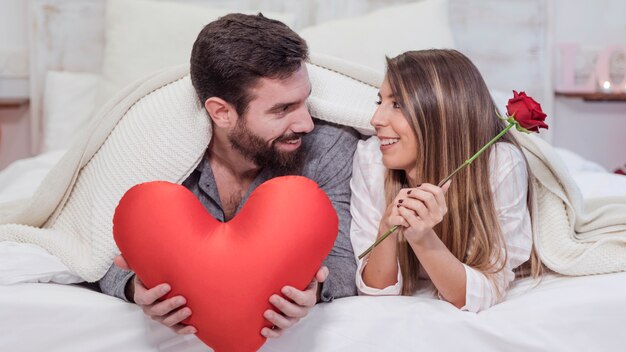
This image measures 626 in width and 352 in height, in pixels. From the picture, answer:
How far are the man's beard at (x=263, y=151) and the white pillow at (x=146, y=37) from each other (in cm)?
97

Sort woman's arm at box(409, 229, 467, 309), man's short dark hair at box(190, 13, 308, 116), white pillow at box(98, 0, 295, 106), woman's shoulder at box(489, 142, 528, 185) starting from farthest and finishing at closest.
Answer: white pillow at box(98, 0, 295, 106) < man's short dark hair at box(190, 13, 308, 116) < woman's shoulder at box(489, 142, 528, 185) < woman's arm at box(409, 229, 467, 309)

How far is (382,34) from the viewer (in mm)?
2215

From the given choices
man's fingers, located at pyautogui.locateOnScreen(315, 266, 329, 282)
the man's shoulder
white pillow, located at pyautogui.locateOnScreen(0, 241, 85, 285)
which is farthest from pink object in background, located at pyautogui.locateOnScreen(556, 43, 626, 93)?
Answer: white pillow, located at pyautogui.locateOnScreen(0, 241, 85, 285)

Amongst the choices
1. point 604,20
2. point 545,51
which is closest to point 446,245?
point 545,51

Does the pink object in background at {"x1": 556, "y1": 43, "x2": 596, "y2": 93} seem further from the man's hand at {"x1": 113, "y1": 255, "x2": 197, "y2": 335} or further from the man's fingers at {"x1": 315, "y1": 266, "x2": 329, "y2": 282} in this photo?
the man's hand at {"x1": 113, "y1": 255, "x2": 197, "y2": 335}

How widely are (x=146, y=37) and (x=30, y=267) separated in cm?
130

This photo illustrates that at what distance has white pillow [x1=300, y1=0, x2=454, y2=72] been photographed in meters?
2.17

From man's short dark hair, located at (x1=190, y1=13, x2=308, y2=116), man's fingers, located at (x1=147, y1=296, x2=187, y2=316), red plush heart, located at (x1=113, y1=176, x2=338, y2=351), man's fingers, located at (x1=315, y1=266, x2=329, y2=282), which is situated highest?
man's short dark hair, located at (x1=190, y1=13, x2=308, y2=116)

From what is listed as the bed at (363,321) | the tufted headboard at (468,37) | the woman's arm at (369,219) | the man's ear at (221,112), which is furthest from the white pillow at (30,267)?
the tufted headboard at (468,37)

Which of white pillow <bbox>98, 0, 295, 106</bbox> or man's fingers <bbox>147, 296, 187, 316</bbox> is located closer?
man's fingers <bbox>147, 296, 187, 316</bbox>

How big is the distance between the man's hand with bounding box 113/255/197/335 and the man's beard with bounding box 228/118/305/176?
420 mm

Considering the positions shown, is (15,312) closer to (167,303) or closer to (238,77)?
(167,303)

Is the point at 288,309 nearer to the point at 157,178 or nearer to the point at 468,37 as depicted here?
the point at 157,178

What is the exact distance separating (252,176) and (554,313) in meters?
0.67
